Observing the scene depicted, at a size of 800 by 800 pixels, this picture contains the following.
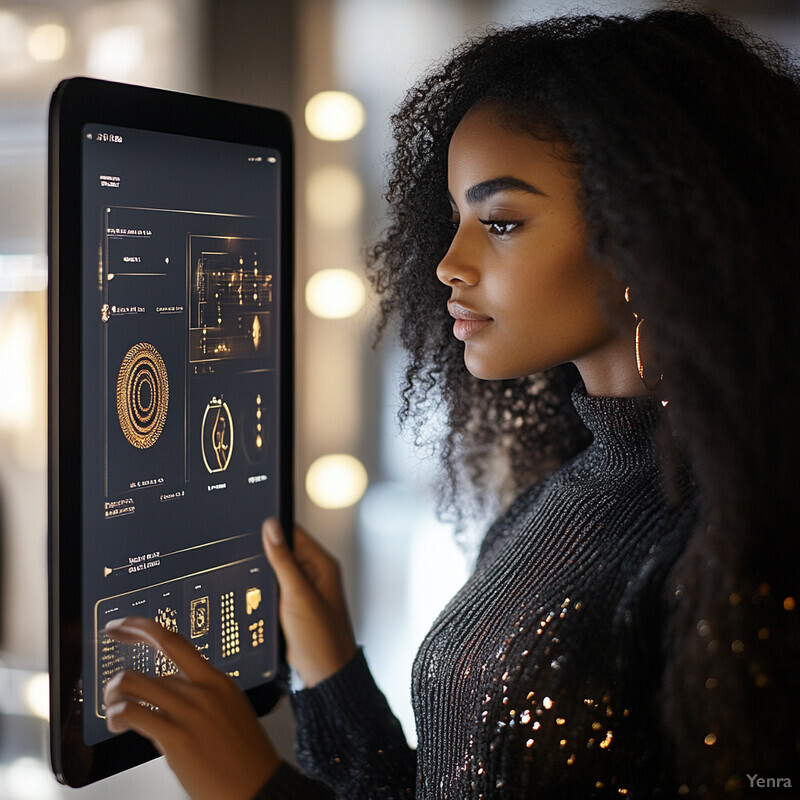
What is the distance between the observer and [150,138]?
0.62m

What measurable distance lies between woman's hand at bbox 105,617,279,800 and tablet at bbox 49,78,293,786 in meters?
0.05

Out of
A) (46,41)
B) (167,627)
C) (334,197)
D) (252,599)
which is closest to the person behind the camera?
(167,627)

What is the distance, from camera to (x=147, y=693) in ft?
1.82

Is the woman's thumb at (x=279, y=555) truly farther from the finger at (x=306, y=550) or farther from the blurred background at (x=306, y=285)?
the blurred background at (x=306, y=285)

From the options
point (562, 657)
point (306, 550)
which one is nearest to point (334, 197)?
point (306, 550)

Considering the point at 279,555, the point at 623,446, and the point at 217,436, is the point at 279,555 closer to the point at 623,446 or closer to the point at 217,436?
the point at 217,436

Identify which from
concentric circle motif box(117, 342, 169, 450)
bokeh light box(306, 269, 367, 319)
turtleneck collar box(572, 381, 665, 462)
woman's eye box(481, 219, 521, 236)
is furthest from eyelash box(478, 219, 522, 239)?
bokeh light box(306, 269, 367, 319)

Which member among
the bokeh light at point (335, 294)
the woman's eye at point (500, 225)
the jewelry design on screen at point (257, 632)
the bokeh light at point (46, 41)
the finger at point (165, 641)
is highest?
the bokeh light at point (46, 41)

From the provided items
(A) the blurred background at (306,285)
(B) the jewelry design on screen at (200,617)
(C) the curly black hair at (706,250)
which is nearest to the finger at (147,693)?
(B) the jewelry design on screen at (200,617)

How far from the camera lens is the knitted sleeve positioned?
0.83 metres

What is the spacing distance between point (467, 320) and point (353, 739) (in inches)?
16.7

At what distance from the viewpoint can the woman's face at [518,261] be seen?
0.66 meters

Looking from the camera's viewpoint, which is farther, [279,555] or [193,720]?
[279,555]

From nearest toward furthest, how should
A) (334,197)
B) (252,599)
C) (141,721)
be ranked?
1. (141,721)
2. (252,599)
3. (334,197)
